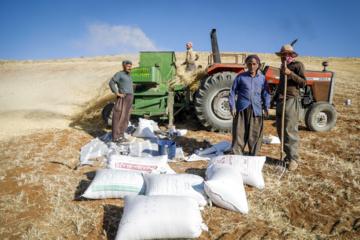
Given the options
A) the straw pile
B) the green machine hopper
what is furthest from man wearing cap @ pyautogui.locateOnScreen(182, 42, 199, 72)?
the green machine hopper

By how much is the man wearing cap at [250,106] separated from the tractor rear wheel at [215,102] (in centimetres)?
158

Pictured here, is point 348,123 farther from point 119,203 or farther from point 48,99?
point 48,99

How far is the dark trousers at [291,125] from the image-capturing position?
3.27 meters

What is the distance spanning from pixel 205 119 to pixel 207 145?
30.5 inches

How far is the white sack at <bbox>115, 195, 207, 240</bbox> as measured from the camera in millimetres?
1812

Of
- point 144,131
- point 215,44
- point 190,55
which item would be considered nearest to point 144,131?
point 144,131

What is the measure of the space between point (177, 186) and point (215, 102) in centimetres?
307

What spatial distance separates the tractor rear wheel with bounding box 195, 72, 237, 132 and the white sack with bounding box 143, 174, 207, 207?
8.92ft

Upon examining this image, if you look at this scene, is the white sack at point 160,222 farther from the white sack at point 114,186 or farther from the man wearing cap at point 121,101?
the man wearing cap at point 121,101

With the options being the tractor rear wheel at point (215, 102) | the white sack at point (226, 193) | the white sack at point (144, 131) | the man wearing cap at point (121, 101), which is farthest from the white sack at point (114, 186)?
the tractor rear wheel at point (215, 102)

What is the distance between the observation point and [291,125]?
10.8ft

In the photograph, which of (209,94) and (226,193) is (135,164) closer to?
(226,193)

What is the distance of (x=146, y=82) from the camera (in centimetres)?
530

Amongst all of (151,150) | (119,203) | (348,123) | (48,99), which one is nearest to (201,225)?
(119,203)
